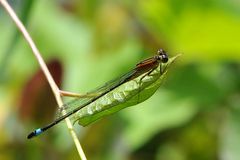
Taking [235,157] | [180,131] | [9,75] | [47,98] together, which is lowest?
[235,157]

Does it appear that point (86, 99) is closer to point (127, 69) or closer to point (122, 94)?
point (122, 94)

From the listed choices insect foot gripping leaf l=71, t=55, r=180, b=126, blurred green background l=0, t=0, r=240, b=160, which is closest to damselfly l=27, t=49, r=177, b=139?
insect foot gripping leaf l=71, t=55, r=180, b=126

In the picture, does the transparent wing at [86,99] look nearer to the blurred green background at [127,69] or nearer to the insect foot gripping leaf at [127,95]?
the insect foot gripping leaf at [127,95]

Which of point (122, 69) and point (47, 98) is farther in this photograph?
point (122, 69)

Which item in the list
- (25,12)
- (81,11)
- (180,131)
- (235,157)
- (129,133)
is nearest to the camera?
(25,12)

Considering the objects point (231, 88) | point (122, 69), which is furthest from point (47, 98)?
point (231, 88)

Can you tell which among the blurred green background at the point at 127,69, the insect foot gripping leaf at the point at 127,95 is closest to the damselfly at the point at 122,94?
the insect foot gripping leaf at the point at 127,95

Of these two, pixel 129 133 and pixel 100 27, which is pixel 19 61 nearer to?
pixel 100 27
